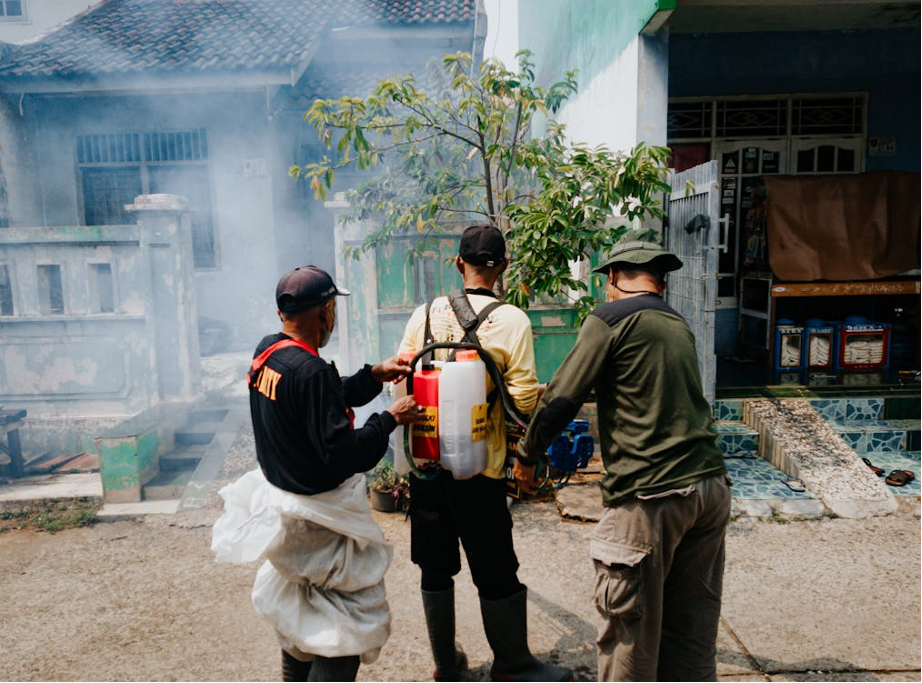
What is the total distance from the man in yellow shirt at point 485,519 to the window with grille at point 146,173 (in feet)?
29.0

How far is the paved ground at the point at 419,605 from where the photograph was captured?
127 inches

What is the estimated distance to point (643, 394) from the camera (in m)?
2.50

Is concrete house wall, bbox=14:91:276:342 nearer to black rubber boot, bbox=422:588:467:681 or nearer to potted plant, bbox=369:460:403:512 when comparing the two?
potted plant, bbox=369:460:403:512

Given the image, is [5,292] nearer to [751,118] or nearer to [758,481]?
[758,481]

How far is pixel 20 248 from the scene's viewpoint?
6.40m

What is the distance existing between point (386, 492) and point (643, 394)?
3.03 metres

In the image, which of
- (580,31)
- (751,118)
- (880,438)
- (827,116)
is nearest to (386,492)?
(880,438)

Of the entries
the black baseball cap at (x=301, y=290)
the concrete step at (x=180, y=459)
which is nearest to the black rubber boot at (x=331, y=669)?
the black baseball cap at (x=301, y=290)

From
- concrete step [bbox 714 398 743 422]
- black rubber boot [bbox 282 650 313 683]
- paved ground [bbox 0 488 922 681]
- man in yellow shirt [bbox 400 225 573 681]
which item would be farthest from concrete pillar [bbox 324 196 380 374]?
black rubber boot [bbox 282 650 313 683]

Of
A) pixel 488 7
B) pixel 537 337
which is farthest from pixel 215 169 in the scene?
pixel 537 337

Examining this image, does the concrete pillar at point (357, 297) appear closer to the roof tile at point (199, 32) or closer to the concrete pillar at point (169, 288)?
the concrete pillar at point (169, 288)

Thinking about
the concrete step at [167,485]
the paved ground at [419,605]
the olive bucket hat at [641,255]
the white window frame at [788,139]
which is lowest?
the paved ground at [419,605]

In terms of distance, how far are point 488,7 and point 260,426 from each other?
34.8 feet

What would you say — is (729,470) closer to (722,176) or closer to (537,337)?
(537,337)
